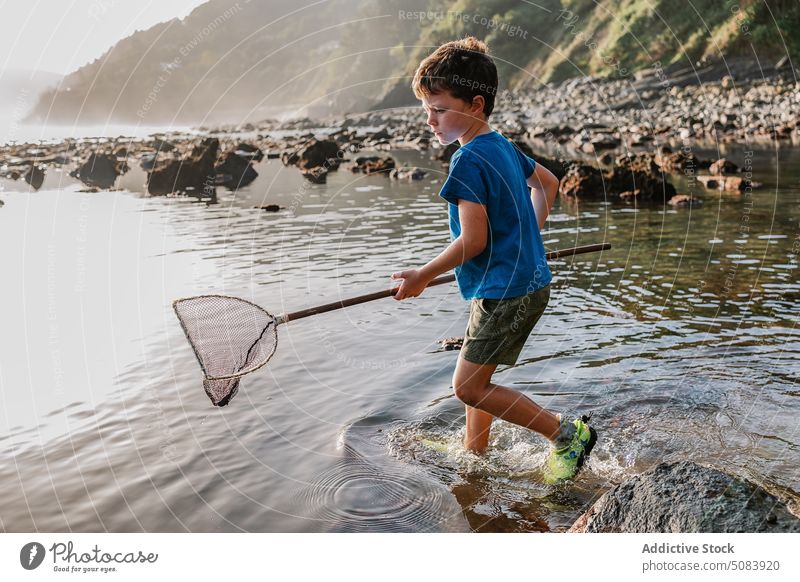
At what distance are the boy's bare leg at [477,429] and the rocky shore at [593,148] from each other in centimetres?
1186

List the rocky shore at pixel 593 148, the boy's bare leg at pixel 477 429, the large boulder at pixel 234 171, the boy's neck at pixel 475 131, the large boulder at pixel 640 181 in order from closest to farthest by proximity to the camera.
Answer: the boy's neck at pixel 475 131, the boy's bare leg at pixel 477 429, the large boulder at pixel 640 181, the rocky shore at pixel 593 148, the large boulder at pixel 234 171

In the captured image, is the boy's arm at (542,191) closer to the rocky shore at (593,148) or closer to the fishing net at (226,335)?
the fishing net at (226,335)

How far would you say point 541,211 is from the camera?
502 cm

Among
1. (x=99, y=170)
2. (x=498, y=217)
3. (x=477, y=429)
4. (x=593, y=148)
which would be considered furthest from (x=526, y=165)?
(x=99, y=170)

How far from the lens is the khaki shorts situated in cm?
444

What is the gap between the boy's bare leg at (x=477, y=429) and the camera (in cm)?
506

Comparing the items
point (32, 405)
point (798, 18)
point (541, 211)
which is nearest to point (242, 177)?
point (32, 405)

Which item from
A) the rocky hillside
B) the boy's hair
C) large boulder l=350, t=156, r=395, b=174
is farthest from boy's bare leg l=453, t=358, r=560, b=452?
large boulder l=350, t=156, r=395, b=174

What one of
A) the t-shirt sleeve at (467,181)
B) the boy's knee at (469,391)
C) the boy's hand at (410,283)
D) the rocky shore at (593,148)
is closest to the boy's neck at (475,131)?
the t-shirt sleeve at (467,181)

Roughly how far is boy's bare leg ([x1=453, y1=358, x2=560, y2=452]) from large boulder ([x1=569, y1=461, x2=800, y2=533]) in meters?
1.05

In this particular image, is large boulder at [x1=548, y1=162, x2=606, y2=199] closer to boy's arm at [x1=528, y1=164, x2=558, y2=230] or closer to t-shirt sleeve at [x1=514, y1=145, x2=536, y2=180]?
boy's arm at [x1=528, y1=164, x2=558, y2=230]

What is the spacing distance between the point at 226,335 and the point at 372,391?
1860 millimetres

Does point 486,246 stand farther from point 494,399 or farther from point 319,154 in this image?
point 319,154

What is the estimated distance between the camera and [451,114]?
4.35 metres
